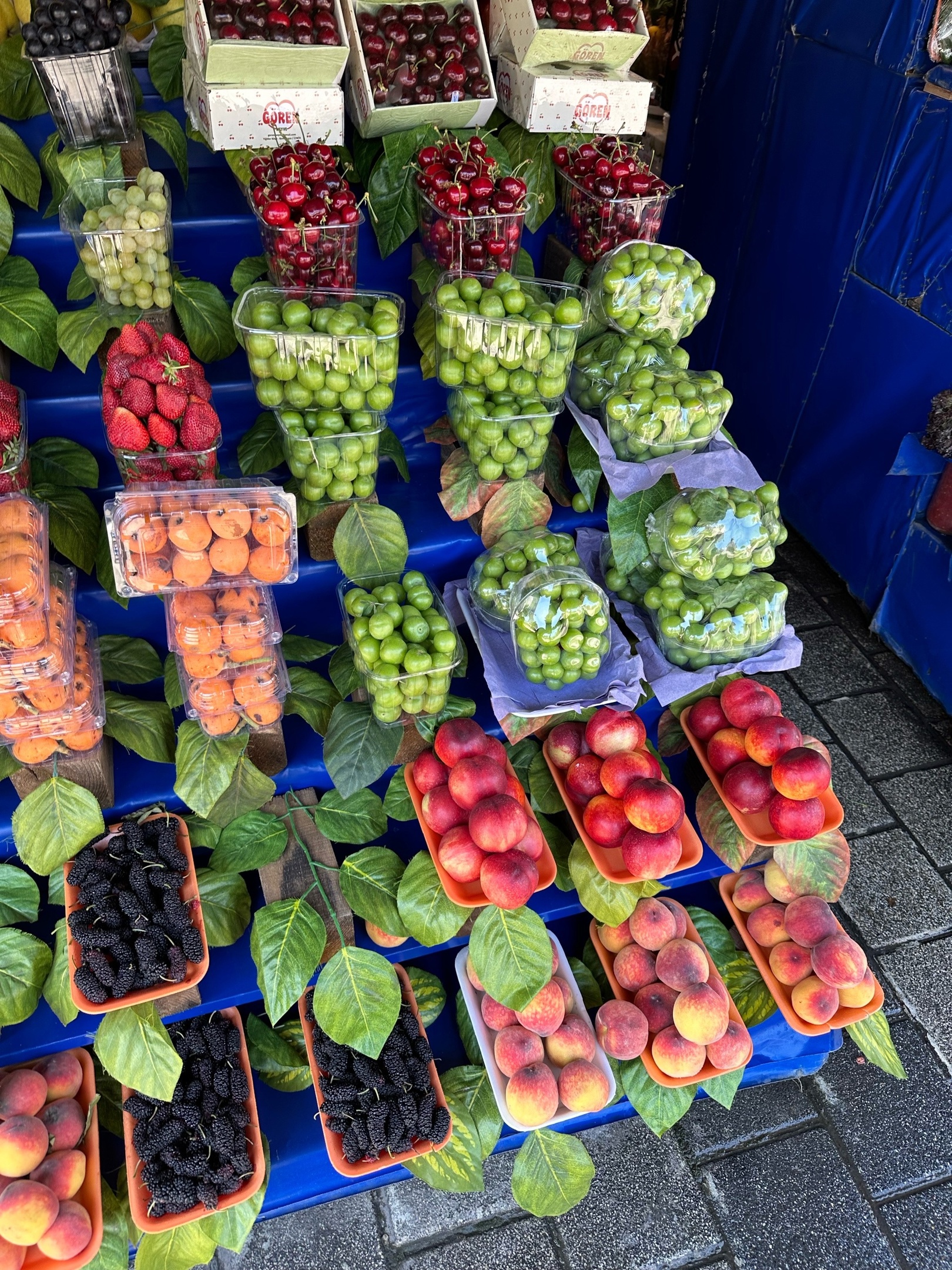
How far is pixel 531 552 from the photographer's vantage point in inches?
72.1

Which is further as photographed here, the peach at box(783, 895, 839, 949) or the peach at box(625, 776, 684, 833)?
the peach at box(783, 895, 839, 949)

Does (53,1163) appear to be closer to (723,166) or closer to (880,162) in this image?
(880,162)

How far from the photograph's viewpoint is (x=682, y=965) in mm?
1816

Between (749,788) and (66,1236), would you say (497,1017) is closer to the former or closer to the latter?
(749,788)

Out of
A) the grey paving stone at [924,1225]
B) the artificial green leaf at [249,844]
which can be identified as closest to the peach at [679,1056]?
the grey paving stone at [924,1225]

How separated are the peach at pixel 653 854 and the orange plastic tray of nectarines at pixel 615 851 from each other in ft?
0.07

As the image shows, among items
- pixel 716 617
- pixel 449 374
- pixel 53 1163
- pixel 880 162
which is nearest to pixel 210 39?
pixel 449 374

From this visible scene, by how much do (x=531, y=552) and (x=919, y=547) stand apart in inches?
82.0

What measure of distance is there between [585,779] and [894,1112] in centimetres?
131

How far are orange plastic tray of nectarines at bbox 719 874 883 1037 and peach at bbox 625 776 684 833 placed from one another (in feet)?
1.52

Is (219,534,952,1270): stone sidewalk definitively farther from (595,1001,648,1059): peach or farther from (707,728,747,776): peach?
(707,728,747,776): peach

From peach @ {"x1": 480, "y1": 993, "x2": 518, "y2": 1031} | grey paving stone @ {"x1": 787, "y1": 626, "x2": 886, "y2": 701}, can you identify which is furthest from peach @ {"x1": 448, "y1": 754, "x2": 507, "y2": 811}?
grey paving stone @ {"x1": 787, "y1": 626, "x2": 886, "y2": 701}

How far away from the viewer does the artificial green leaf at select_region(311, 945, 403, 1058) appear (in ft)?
5.31

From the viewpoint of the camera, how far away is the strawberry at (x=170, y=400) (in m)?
1.41
